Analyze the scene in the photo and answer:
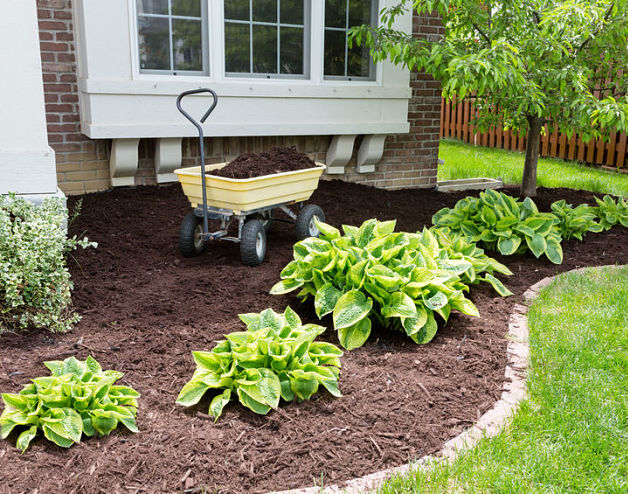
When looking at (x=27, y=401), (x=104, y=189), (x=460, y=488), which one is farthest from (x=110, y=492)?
(x=104, y=189)

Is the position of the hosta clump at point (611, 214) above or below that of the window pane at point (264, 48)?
below

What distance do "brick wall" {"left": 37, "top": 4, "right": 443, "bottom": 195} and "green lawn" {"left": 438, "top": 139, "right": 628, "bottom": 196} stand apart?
137cm

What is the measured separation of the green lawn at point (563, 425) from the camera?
84.6 inches

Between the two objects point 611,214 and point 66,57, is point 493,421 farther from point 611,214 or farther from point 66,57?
point 66,57

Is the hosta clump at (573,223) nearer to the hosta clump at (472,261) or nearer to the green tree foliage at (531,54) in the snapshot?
the green tree foliage at (531,54)

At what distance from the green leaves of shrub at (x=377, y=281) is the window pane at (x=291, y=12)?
123 inches

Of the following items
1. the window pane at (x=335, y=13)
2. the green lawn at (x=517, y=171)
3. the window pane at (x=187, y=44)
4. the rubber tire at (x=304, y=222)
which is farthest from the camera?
the green lawn at (x=517, y=171)

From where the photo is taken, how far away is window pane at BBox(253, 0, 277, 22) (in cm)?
585

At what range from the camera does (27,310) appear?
10.3ft

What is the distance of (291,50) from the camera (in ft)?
20.1

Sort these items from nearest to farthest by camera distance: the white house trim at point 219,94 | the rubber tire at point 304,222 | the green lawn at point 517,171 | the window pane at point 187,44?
the rubber tire at point 304,222 < the white house trim at point 219,94 < the window pane at point 187,44 < the green lawn at point 517,171

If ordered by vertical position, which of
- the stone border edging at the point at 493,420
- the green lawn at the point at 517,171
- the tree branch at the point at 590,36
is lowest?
the stone border edging at the point at 493,420

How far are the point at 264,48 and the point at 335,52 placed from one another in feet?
2.72

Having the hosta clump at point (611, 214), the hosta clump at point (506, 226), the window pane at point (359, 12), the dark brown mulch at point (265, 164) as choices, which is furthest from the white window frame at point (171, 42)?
the hosta clump at point (611, 214)
